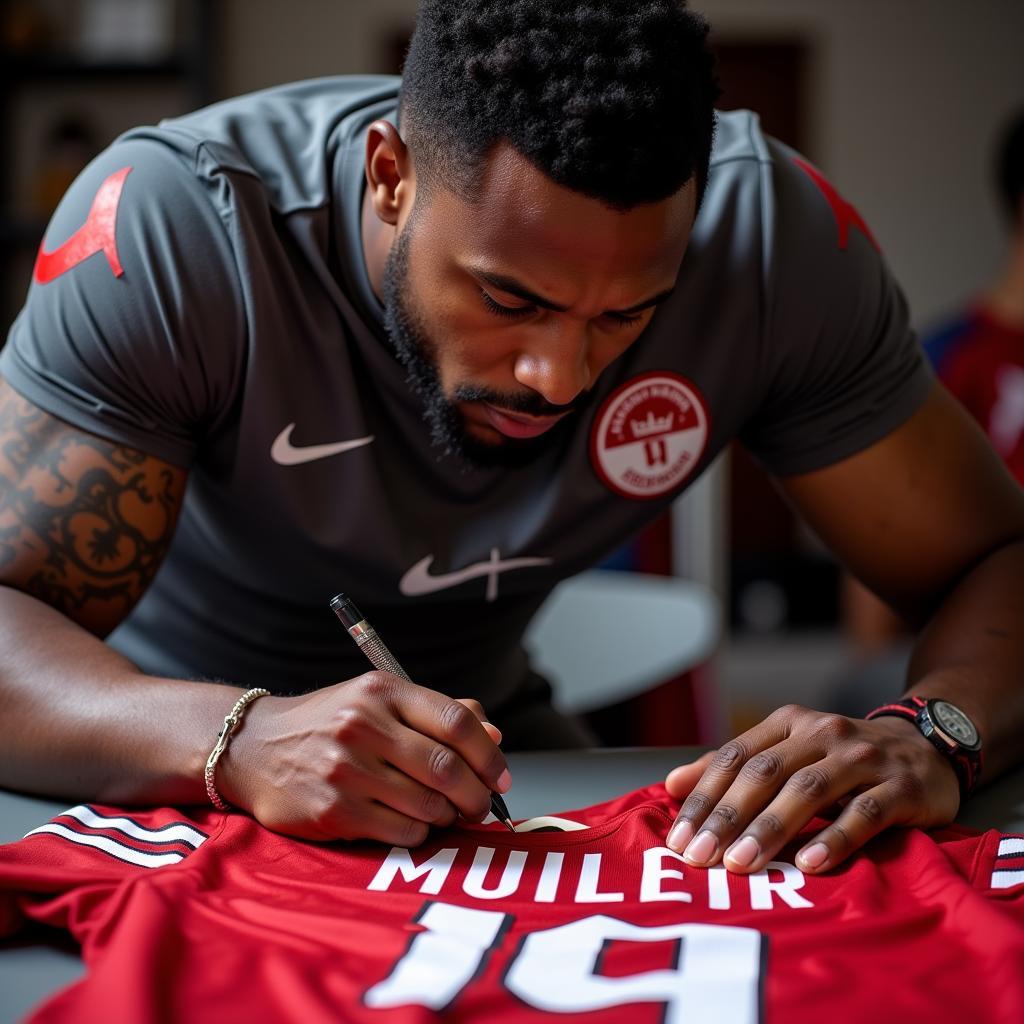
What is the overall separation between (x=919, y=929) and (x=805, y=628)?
401cm

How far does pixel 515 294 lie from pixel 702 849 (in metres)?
0.48

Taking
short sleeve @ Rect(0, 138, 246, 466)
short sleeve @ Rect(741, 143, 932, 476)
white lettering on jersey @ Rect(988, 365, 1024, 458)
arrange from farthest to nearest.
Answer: white lettering on jersey @ Rect(988, 365, 1024, 458), short sleeve @ Rect(741, 143, 932, 476), short sleeve @ Rect(0, 138, 246, 466)

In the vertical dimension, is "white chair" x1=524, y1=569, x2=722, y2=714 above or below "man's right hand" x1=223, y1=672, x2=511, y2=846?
below

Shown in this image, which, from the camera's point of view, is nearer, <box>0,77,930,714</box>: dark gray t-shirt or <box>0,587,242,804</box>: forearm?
<box>0,587,242,804</box>: forearm

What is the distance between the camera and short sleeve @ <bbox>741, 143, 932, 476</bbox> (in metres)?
1.29

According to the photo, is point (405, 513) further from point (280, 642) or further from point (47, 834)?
point (47, 834)

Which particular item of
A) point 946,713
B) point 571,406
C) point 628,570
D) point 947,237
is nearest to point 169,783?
point 571,406

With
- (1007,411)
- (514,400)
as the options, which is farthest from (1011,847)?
(1007,411)

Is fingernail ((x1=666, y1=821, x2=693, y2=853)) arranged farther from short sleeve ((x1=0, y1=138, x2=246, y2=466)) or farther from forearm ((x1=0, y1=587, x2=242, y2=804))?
short sleeve ((x1=0, y1=138, x2=246, y2=466))

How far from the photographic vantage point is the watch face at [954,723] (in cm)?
106

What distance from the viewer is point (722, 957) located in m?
0.74

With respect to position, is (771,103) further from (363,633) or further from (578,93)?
(363,633)

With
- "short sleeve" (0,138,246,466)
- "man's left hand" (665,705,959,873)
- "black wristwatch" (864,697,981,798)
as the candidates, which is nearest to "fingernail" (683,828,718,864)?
"man's left hand" (665,705,959,873)

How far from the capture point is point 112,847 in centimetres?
90
